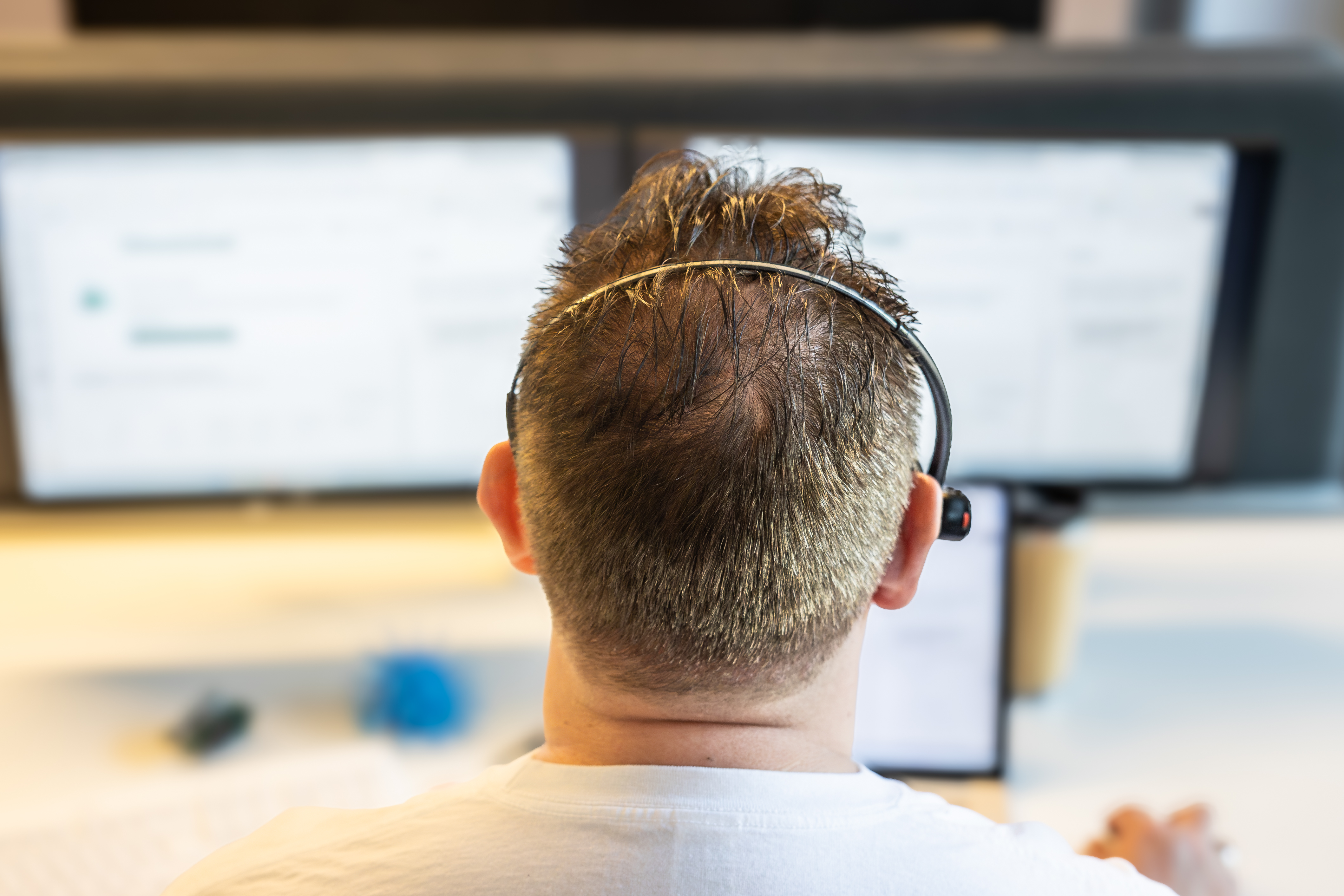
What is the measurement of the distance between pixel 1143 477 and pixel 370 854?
0.86 m

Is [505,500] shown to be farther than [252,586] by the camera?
No

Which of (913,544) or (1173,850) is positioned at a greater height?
(913,544)

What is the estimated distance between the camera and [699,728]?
0.34m

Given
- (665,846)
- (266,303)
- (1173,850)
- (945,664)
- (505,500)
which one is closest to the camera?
(665,846)

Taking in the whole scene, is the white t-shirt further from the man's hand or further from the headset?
the man's hand

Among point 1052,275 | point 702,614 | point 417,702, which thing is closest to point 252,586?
point 417,702

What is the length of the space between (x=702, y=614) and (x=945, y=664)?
1.49ft

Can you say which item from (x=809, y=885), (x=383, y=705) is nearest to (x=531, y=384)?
(x=809, y=885)

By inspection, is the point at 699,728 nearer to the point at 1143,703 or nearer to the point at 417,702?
the point at 417,702

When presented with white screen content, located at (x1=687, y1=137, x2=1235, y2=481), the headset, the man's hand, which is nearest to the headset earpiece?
the headset

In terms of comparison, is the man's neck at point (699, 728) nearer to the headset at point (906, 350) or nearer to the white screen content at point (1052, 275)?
the headset at point (906, 350)

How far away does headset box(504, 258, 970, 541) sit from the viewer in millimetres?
329

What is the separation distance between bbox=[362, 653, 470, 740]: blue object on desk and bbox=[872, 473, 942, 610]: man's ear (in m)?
0.48

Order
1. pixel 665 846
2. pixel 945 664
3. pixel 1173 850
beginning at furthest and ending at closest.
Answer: pixel 945 664, pixel 1173 850, pixel 665 846
